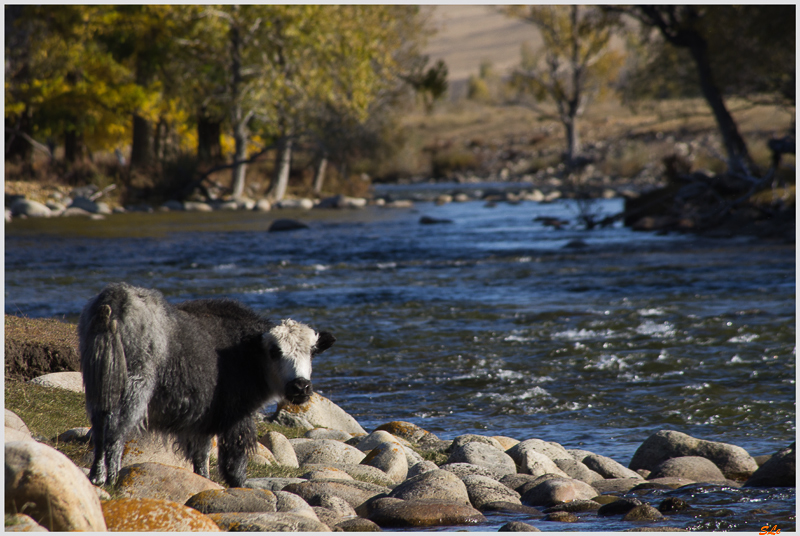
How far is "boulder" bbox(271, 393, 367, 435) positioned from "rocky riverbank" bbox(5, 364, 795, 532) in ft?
0.04

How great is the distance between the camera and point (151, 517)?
390 cm

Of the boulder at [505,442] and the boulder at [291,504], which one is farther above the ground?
the boulder at [291,504]

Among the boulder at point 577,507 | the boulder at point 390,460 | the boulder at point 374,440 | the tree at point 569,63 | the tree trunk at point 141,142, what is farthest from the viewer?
the tree at point 569,63

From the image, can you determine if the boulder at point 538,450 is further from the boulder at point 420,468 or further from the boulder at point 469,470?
the boulder at point 420,468

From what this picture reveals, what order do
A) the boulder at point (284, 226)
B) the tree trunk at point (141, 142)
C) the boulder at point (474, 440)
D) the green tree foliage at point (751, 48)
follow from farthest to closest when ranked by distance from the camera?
the tree trunk at point (141, 142) < the boulder at point (284, 226) < the green tree foliage at point (751, 48) < the boulder at point (474, 440)

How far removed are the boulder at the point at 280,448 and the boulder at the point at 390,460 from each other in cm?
58

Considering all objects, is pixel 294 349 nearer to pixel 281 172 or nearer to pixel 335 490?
pixel 335 490

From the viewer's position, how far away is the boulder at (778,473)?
5.80 metres

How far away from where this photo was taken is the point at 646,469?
6910 millimetres

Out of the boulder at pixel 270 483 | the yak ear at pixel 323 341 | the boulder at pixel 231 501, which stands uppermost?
the yak ear at pixel 323 341

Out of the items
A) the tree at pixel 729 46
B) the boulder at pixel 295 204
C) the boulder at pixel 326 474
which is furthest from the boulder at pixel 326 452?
the boulder at pixel 295 204

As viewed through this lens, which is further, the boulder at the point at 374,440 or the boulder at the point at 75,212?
the boulder at the point at 75,212

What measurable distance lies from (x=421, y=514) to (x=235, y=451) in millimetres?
1208

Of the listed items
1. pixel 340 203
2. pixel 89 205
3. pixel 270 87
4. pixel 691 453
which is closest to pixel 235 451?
pixel 691 453
